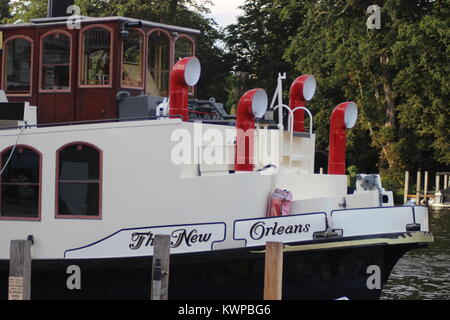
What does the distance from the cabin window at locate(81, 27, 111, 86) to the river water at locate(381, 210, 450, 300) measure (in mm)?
7563

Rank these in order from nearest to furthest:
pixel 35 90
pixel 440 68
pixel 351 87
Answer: pixel 35 90 < pixel 440 68 < pixel 351 87

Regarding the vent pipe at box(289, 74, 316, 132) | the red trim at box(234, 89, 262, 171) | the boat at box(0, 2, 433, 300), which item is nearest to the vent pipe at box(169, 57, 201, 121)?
the boat at box(0, 2, 433, 300)

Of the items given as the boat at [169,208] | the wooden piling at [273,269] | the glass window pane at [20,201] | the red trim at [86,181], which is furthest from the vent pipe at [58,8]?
the wooden piling at [273,269]

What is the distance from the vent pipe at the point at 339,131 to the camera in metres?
15.0

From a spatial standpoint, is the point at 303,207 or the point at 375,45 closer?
the point at 303,207

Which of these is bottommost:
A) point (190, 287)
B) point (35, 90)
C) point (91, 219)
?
point (190, 287)

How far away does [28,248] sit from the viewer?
1103cm

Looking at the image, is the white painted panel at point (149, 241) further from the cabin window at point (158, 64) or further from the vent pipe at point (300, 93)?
the vent pipe at point (300, 93)

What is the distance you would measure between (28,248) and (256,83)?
39.6 meters

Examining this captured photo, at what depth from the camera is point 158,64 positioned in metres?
15.0

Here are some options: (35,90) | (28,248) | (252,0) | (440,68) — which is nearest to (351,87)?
(440,68)

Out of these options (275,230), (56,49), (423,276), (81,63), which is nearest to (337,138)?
(275,230)

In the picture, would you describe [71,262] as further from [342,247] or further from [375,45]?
[375,45]

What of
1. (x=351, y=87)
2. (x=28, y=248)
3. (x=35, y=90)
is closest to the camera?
(x=28, y=248)
